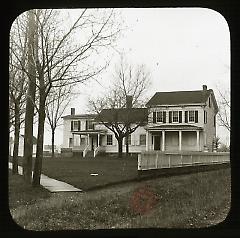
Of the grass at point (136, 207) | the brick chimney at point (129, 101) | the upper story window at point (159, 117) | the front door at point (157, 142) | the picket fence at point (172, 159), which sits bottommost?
the grass at point (136, 207)

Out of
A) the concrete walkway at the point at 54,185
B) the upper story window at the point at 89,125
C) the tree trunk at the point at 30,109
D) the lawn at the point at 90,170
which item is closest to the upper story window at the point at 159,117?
the lawn at the point at 90,170

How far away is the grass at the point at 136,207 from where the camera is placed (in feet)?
6.62

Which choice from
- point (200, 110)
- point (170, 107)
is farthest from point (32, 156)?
point (200, 110)

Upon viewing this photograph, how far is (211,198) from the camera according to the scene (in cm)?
212

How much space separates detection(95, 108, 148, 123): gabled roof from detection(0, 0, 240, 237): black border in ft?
1.90

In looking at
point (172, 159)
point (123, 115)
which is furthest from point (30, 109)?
point (172, 159)

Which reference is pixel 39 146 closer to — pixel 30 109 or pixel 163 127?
pixel 30 109

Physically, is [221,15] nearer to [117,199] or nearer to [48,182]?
[117,199]

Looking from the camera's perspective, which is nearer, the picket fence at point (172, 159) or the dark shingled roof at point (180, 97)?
the dark shingled roof at point (180, 97)

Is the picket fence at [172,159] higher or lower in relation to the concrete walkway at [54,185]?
higher

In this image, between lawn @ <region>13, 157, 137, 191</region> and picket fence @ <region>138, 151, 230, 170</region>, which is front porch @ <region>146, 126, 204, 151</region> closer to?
picket fence @ <region>138, 151, 230, 170</region>

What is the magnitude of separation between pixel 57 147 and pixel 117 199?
50cm
